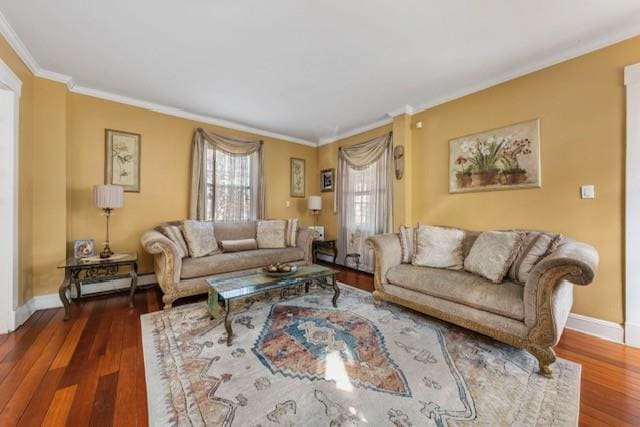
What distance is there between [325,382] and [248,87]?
306cm

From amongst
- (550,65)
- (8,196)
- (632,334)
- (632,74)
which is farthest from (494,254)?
(8,196)

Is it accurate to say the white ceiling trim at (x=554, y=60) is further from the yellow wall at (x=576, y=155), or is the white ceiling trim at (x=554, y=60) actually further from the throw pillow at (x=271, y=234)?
the throw pillow at (x=271, y=234)

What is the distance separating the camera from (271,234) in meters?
3.92

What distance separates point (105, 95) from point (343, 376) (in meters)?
4.14

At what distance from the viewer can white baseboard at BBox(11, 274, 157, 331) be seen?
228cm

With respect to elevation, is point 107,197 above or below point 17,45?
below

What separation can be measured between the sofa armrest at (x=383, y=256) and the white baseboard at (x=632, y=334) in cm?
183

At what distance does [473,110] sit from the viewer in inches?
118

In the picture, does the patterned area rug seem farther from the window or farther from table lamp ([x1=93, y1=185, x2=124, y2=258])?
the window

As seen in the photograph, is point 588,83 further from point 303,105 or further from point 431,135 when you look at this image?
point 303,105

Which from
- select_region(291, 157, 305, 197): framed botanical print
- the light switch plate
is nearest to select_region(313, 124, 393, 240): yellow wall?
select_region(291, 157, 305, 197): framed botanical print

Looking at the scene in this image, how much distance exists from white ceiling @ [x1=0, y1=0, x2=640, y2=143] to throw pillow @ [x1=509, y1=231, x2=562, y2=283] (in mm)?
1711

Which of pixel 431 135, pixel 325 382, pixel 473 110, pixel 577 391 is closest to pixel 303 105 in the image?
pixel 431 135

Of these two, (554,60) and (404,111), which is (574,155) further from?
(404,111)
